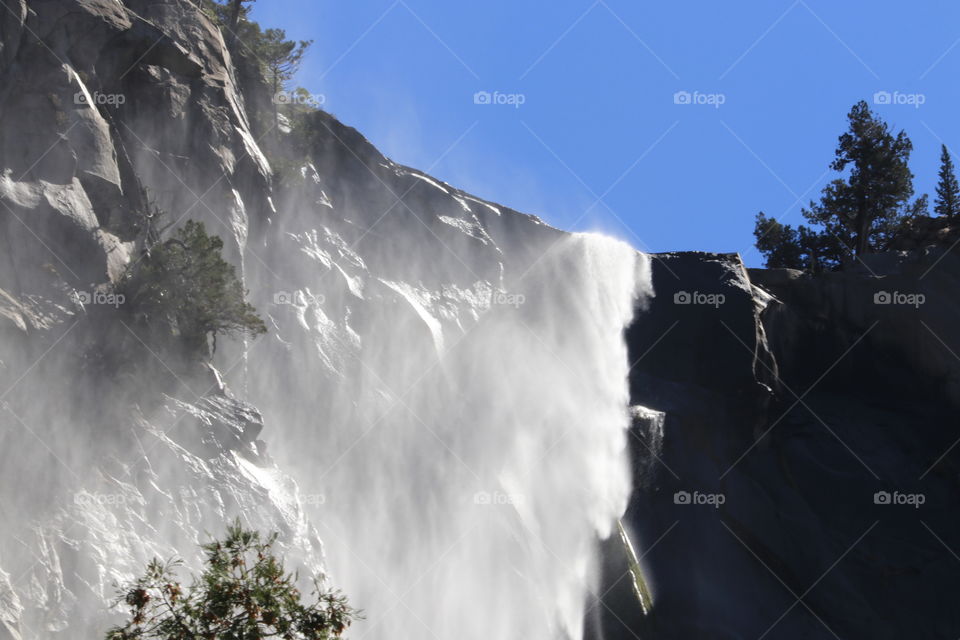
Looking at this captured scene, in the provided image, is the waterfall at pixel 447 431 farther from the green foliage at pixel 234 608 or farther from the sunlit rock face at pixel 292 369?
the green foliage at pixel 234 608

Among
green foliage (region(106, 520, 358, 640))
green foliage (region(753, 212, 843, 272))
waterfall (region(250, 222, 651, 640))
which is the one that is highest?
green foliage (region(753, 212, 843, 272))

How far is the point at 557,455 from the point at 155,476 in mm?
17140

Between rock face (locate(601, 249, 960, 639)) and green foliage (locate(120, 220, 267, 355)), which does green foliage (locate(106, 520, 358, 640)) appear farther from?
rock face (locate(601, 249, 960, 639))

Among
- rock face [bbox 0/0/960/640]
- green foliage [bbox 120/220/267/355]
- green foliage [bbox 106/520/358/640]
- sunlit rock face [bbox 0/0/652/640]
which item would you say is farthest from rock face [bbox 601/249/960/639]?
green foliage [bbox 106/520/358/640]

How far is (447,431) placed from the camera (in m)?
38.4

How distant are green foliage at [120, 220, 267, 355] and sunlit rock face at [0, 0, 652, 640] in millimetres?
823

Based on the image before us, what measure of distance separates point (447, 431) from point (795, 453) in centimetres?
1377

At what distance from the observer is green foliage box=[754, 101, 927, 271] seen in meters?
54.0

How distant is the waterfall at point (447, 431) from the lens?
3366 cm

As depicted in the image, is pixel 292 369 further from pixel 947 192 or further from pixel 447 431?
pixel 947 192

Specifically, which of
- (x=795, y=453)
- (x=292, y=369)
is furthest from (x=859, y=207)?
(x=292, y=369)

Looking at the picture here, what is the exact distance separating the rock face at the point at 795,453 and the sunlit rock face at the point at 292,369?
1948mm

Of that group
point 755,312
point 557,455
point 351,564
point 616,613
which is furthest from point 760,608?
point 351,564

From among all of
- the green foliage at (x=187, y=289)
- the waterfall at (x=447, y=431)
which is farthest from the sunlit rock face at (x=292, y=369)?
the green foliage at (x=187, y=289)
